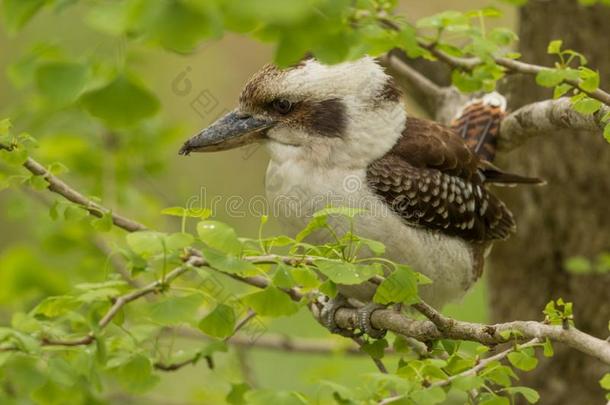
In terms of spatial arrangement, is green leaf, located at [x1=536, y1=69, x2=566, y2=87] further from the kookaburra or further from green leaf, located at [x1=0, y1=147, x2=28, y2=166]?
green leaf, located at [x1=0, y1=147, x2=28, y2=166]

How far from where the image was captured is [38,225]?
462 centimetres

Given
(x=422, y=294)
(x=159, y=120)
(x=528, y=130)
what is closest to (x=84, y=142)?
(x=159, y=120)

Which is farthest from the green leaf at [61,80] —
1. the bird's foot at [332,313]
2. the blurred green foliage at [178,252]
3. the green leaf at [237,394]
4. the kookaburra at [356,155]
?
the bird's foot at [332,313]

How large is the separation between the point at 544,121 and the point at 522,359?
3.97 ft

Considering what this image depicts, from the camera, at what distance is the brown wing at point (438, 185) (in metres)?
3.74

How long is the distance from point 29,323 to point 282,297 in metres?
0.70

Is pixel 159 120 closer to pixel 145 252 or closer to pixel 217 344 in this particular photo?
pixel 217 344

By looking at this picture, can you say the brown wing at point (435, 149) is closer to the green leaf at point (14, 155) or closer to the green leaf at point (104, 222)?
the green leaf at point (104, 222)

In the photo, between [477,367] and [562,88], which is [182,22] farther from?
[562,88]

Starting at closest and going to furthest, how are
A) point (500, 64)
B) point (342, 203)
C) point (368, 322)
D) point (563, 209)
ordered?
1. point (500, 64)
2. point (368, 322)
3. point (342, 203)
4. point (563, 209)

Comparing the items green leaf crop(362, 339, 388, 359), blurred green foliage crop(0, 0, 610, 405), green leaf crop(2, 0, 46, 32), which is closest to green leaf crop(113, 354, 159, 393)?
blurred green foliage crop(0, 0, 610, 405)

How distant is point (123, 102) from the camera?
1.73 m

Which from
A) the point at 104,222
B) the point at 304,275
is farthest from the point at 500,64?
the point at 104,222

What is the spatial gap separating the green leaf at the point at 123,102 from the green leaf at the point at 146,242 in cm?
56
